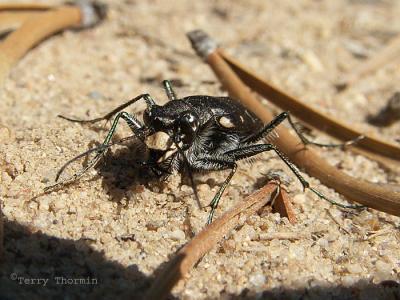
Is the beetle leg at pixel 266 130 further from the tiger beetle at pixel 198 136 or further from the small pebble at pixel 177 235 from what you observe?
the small pebble at pixel 177 235

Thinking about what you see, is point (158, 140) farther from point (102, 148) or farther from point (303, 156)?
point (303, 156)

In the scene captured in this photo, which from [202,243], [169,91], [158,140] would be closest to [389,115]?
[169,91]

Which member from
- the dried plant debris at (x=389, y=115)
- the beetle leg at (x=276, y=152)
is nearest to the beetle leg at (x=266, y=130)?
the beetle leg at (x=276, y=152)

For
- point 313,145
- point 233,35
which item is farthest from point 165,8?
point 313,145

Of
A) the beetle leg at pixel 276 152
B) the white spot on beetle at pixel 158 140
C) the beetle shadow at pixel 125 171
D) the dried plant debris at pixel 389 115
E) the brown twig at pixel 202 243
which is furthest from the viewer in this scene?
the dried plant debris at pixel 389 115

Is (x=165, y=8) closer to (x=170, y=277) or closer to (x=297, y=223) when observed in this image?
(x=297, y=223)

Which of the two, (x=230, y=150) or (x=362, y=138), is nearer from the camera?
(x=230, y=150)

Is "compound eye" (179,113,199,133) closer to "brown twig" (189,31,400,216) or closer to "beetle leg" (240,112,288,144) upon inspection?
"beetle leg" (240,112,288,144)
